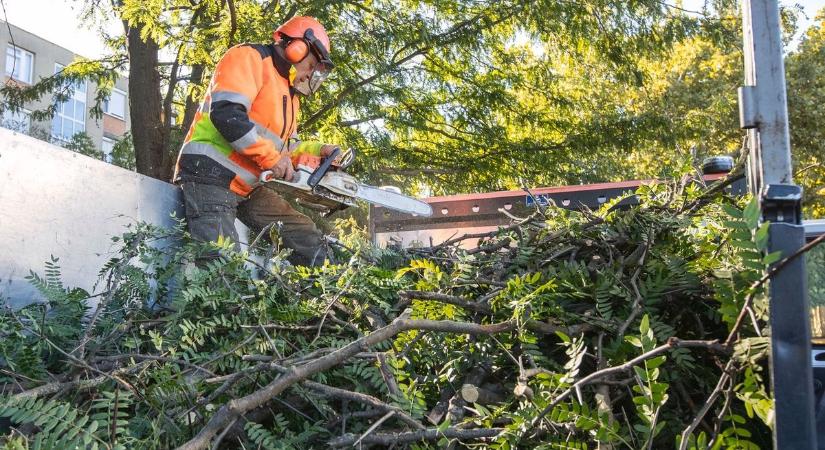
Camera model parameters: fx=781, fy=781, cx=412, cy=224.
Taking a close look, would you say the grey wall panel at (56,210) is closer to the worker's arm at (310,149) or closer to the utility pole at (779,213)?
the worker's arm at (310,149)

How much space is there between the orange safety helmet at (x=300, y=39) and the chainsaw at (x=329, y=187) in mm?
637

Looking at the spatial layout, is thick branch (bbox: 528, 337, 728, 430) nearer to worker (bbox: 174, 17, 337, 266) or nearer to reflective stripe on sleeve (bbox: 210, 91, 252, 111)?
worker (bbox: 174, 17, 337, 266)

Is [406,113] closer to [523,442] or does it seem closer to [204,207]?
[204,207]

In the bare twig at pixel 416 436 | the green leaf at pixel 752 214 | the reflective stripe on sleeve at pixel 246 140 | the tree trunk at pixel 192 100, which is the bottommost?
the bare twig at pixel 416 436

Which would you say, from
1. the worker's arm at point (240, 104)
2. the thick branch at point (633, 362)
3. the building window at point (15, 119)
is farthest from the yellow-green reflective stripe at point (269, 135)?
the building window at point (15, 119)

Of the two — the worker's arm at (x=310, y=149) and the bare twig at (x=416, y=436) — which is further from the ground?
the worker's arm at (x=310, y=149)

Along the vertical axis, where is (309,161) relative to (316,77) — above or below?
below

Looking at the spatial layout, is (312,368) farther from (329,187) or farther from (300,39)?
(300,39)

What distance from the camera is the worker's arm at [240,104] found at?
4.39 meters

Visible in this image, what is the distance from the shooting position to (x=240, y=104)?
4469mm

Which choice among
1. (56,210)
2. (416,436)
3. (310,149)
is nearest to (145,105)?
(310,149)

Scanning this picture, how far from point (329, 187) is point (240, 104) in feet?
2.56

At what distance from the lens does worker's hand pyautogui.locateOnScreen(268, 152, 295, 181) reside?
4.62 meters

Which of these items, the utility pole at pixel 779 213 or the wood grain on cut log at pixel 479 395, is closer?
the utility pole at pixel 779 213
